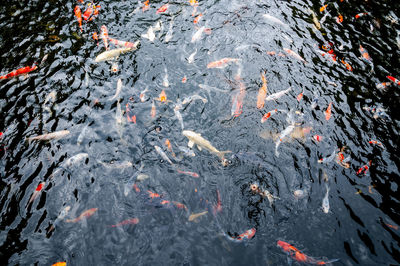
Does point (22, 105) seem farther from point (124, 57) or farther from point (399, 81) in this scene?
point (399, 81)

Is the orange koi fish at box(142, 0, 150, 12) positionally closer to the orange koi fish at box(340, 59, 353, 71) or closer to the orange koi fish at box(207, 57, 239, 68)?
the orange koi fish at box(207, 57, 239, 68)

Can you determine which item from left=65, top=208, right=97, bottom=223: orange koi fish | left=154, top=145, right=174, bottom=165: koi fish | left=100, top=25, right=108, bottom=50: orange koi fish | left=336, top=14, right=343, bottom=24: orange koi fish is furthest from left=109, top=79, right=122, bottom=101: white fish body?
left=336, top=14, right=343, bottom=24: orange koi fish

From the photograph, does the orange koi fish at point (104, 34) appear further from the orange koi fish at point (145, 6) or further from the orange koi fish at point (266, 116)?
the orange koi fish at point (266, 116)

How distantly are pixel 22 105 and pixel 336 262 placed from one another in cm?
727

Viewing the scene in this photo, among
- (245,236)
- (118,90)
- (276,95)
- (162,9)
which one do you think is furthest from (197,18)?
(245,236)

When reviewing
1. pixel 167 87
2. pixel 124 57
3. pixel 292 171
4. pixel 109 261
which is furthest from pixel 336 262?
pixel 124 57

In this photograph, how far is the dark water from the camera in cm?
443

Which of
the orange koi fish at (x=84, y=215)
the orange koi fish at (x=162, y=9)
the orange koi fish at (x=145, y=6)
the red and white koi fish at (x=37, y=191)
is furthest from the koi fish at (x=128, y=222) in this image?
the orange koi fish at (x=145, y=6)

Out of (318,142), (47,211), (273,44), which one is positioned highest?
(273,44)

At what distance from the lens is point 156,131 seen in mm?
5758

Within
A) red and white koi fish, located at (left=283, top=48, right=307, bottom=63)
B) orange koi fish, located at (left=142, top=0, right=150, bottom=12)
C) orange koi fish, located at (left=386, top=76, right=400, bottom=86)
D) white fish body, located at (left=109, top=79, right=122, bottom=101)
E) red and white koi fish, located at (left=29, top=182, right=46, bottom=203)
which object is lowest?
red and white koi fish, located at (left=29, top=182, right=46, bottom=203)

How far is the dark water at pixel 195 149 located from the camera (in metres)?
4.43

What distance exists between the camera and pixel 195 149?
217 inches

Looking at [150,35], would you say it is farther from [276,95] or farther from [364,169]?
[364,169]
